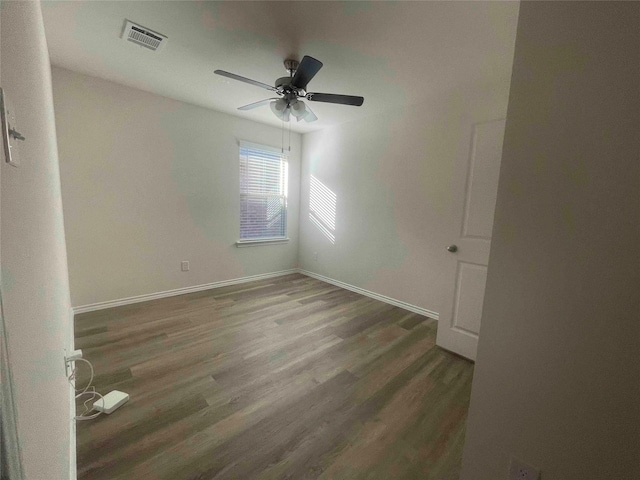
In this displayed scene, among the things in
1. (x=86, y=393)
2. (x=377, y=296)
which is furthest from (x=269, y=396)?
(x=377, y=296)

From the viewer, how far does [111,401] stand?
5.14ft

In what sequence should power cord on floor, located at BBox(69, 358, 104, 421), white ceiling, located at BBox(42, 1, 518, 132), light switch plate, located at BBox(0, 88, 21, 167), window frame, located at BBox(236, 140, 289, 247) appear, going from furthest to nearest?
window frame, located at BBox(236, 140, 289, 247) < white ceiling, located at BBox(42, 1, 518, 132) < power cord on floor, located at BBox(69, 358, 104, 421) < light switch plate, located at BBox(0, 88, 21, 167)

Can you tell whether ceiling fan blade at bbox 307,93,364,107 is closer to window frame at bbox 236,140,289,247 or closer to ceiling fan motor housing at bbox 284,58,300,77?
ceiling fan motor housing at bbox 284,58,300,77

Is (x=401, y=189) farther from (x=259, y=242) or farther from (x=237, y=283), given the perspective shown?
(x=237, y=283)

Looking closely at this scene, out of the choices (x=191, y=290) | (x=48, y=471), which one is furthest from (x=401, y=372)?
(x=191, y=290)

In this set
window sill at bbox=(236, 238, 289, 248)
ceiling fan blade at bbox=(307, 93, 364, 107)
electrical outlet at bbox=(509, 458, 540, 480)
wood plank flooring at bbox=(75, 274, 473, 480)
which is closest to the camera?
electrical outlet at bbox=(509, 458, 540, 480)

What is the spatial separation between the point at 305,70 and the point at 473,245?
191cm

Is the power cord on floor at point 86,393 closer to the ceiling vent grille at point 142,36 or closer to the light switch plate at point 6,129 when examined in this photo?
the light switch plate at point 6,129

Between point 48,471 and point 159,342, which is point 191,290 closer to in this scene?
point 159,342

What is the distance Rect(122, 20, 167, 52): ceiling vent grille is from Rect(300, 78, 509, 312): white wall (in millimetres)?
2413

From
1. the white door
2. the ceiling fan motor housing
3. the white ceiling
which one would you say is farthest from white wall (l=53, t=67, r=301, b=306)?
the white door

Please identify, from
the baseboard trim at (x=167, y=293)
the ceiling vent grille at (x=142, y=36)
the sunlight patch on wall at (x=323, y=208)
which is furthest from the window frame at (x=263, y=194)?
the ceiling vent grille at (x=142, y=36)

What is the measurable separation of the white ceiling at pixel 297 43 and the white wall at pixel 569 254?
1110mm

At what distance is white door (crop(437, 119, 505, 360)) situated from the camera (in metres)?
2.13
